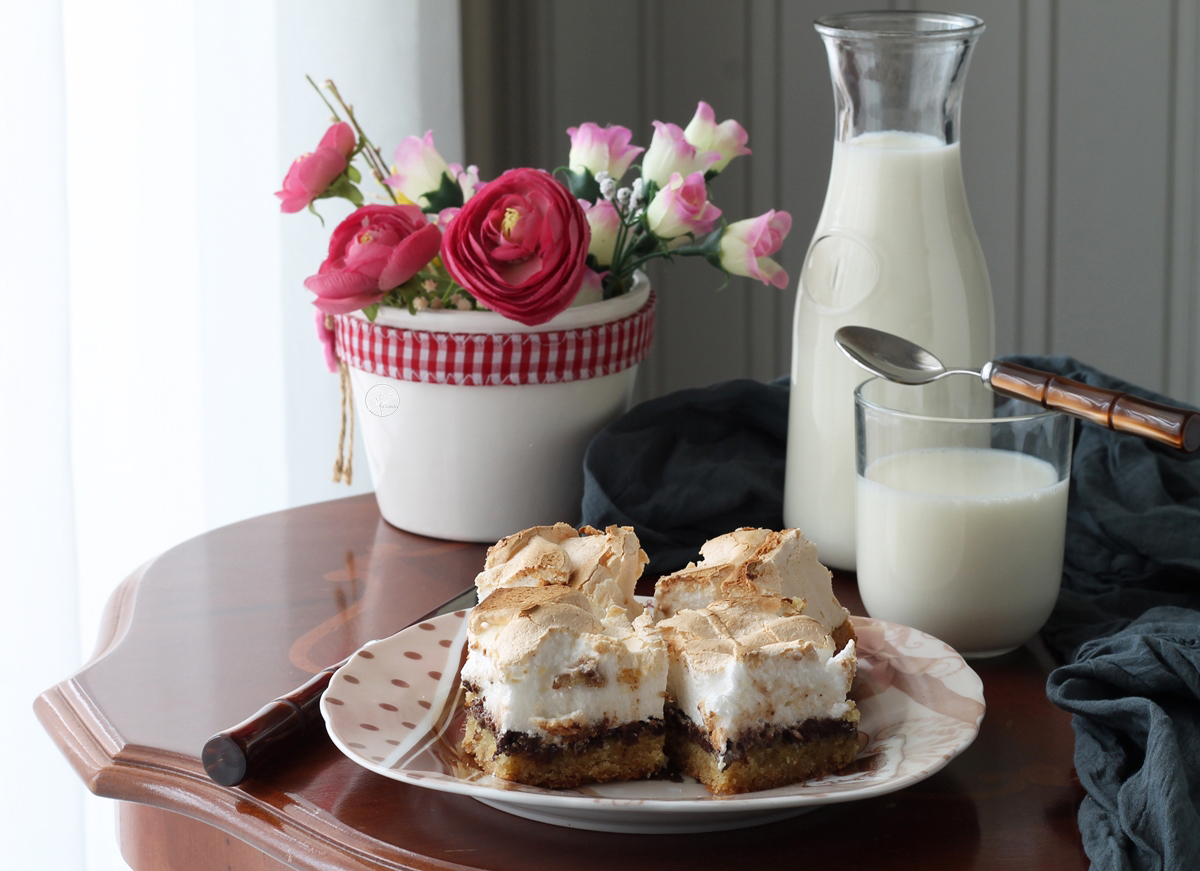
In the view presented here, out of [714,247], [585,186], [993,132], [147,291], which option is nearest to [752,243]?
[714,247]

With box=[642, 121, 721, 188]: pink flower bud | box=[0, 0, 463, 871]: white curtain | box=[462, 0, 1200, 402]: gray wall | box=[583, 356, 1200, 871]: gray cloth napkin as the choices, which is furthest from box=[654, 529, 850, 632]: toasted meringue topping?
box=[462, 0, 1200, 402]: gray wall

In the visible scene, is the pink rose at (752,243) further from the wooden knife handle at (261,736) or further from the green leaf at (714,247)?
the wooden knife handle at (261,736)

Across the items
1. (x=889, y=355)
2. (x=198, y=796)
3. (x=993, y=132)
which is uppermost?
(x=993, y=132)

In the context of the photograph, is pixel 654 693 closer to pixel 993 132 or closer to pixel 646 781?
pixel 646 781

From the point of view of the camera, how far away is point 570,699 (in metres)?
0.60

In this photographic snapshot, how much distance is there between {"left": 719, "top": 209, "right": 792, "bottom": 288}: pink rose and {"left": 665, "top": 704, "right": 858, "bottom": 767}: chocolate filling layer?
1.35 feet

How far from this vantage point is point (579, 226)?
0.90 meters

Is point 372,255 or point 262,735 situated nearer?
point 262,735

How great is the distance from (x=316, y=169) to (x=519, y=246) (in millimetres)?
173

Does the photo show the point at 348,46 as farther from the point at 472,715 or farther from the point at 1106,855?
the point at 1106,855

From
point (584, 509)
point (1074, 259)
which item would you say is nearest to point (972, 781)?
point (584, 509)

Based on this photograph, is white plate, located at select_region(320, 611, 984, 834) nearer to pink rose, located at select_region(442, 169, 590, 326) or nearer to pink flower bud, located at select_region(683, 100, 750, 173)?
pink rose, located at select_region(442, 169, 590, 326)

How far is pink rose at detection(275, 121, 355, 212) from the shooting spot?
3.06 ft

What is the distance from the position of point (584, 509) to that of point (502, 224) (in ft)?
0.71
